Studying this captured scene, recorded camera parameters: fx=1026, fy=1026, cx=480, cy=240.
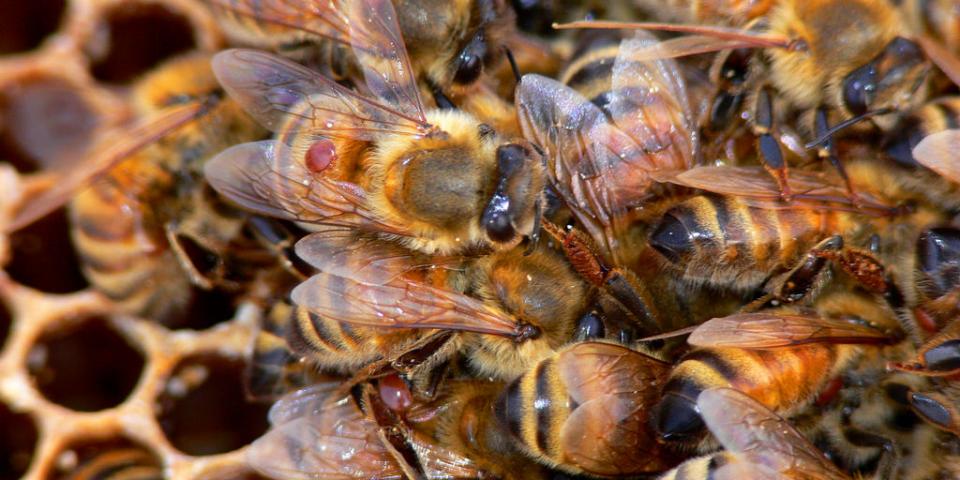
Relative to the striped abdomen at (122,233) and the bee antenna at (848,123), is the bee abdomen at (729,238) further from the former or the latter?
the striped abdomen at (122,233)

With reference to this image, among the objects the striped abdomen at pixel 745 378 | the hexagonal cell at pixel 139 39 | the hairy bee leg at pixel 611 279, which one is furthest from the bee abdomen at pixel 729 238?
the hexagonal cell at pixel 139 39

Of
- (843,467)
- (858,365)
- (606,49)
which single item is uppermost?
(606,49)

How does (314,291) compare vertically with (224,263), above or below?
above

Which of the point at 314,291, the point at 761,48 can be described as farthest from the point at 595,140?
the point at 314,291

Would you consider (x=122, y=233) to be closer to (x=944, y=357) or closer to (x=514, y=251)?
(x=514, y=251)

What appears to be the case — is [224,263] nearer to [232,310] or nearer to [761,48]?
[232,310]

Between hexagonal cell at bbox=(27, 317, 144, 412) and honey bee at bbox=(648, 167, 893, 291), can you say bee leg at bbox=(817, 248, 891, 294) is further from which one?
hexagonal cell at bbox=(27, 317, 144, 412)
